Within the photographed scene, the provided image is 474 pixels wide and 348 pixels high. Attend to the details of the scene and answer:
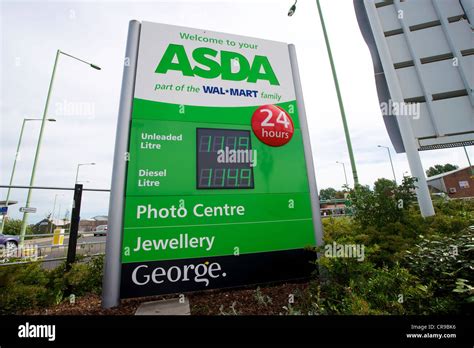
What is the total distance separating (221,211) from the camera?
12.7 ft

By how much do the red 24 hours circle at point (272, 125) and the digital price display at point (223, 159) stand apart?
0.36 metres

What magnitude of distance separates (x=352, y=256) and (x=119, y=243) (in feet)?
12.0

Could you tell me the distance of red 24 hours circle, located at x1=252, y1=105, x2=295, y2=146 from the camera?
441cm

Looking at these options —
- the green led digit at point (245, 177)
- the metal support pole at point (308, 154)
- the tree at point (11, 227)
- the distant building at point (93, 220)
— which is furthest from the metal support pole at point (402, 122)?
the tree at point (11, 227)

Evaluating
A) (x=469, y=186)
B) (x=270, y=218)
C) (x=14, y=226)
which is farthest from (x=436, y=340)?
(x=469, y=186)

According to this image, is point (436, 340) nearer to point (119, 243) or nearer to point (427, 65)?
point (119, 243)

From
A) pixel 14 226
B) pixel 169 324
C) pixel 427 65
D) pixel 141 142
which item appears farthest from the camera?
pixel 14 226

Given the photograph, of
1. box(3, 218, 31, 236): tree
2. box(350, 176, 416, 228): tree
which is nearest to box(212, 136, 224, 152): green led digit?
box(350, 176, 416, 228): tree

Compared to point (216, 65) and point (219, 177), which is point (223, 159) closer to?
point (219, 177)

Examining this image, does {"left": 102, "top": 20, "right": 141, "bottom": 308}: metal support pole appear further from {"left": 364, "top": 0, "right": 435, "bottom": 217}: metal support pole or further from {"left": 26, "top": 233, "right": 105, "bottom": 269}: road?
{"left": 364, "top": 0, "right": 435, "bottom": 217}: metal support pole

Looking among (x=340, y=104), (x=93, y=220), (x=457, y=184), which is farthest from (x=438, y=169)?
(x=93, y=220)

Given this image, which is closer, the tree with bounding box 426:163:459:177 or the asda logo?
the asda logo

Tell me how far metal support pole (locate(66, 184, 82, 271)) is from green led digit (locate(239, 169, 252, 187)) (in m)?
3.35

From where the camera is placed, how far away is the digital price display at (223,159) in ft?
12.9
